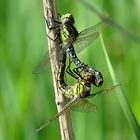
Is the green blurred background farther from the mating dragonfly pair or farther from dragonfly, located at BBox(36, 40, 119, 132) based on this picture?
dragonfly, located at BBox(36, 40, 119, 132)

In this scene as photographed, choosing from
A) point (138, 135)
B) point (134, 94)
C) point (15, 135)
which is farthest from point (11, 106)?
point (138, 135)

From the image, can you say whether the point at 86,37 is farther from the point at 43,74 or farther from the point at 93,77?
the point at 43,74

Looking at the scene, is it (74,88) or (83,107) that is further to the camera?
(83,107)

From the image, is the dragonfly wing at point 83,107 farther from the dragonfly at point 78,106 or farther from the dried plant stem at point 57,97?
the dried plant stem at point 57,97

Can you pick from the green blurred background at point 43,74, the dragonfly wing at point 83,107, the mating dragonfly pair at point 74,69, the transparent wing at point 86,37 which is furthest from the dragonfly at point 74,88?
the green blurred background at point 43,74

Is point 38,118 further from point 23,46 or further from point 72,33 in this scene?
point 72,33

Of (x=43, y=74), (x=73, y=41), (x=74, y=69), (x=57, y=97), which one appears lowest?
(x=57, y=97)

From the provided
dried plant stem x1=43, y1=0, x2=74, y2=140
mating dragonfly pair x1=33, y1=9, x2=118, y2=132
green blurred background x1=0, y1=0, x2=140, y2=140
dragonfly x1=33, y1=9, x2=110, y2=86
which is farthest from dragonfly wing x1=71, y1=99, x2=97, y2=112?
green blurred background x1=0, y1=0, x2=140, y2=140

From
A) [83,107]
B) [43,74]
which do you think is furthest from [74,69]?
[43,74]
